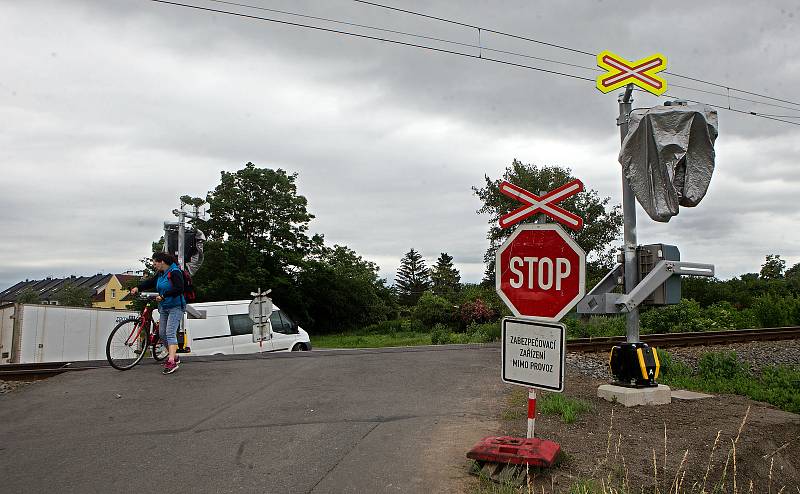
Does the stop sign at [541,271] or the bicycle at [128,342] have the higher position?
the stop sign at [541,271]

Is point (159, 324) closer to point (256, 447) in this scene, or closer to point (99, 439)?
point (99, 439)

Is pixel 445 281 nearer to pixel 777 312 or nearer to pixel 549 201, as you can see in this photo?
pixel 777 312

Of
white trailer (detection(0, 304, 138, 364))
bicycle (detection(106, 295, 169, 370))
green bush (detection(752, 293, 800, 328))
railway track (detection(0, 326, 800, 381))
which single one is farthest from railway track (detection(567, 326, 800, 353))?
white trailer (detection(0, 304, 138, 364))

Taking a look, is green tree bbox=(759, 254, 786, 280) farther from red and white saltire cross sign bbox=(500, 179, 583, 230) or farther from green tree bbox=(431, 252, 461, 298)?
red and white saltire cross sign bbox=(500, 179, 583, 230)

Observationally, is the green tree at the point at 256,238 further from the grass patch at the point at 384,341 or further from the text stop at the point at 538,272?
the text stop at the point at 538,272

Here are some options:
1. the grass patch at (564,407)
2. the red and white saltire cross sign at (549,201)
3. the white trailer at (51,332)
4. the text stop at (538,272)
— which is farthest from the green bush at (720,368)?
the white trailer at (51,332)

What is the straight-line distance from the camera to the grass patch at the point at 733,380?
9469 mm

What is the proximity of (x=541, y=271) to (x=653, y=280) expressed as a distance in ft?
11.2

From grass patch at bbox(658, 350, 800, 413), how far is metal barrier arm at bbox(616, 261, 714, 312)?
294 cm

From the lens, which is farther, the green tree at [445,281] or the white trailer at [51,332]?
the green tree at [445,281]

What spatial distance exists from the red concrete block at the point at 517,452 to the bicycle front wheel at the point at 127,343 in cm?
643

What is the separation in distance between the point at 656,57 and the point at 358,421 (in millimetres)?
6642

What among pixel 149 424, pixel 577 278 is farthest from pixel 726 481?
pixel 149 424

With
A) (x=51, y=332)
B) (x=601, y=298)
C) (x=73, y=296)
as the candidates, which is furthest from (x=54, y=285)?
(x=601, y=298)
